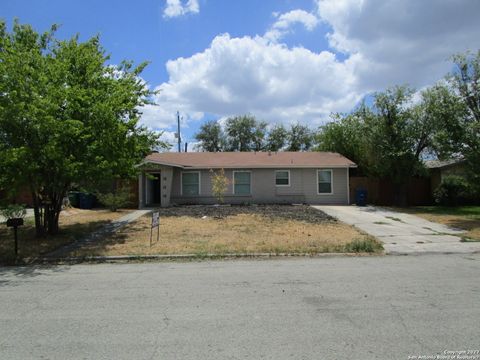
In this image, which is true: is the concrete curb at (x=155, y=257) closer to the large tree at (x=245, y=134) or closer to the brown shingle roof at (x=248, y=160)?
the brown shingle roof at (x=248, y=160)

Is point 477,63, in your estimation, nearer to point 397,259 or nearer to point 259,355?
point 397,259

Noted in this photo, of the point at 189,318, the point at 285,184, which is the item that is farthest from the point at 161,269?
the point at 285,184

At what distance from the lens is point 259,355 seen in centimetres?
395

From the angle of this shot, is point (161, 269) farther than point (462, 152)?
No

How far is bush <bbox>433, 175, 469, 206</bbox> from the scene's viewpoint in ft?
78.6

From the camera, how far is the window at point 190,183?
2541cm

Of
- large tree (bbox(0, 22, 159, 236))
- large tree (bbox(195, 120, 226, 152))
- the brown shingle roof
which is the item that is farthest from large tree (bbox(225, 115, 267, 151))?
large tree (bbox(0, 22, 159, 236))

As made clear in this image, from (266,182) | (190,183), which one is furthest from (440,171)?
(190,183)

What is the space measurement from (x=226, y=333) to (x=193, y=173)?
836 inches

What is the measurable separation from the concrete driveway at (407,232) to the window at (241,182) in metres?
6.59

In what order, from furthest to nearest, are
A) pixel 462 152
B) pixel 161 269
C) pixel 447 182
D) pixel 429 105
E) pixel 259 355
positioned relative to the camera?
pixel 447 182 → pixel 429 105 → pixel 462 152 → pixel 161 269 → pixel 259 355

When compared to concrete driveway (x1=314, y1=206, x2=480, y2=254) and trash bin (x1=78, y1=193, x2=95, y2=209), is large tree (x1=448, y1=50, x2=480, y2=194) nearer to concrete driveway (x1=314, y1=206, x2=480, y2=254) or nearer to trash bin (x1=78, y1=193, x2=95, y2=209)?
concrete driveway (x1=314, y1=206, x2=480, y2=254)

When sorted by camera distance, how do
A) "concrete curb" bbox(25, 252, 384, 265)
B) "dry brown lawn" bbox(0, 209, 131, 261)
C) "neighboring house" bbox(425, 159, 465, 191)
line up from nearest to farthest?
"concrete curb" bbox(25, 252, 384, 265)
"dry brown lawn" bbox(0, 209, 131, 261)
"neighboring house" bbox(425, 159, 465, 191)

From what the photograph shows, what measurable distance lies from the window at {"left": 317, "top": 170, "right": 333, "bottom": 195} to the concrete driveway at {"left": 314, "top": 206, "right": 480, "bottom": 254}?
5097mm
